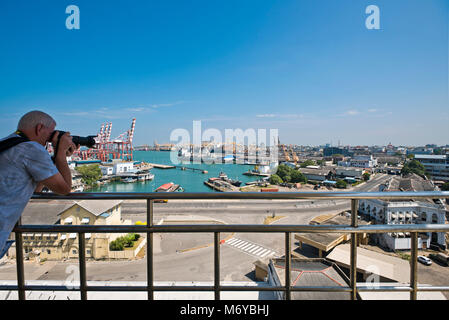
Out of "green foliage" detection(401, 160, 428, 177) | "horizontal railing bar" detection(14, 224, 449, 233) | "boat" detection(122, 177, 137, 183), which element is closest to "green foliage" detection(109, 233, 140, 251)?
"horizontal railing bar" detection(14, 224, 449, 233)

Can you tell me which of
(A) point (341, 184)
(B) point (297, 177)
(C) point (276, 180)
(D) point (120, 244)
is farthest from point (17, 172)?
(B) point (297, 177)

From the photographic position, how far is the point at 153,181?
115ft

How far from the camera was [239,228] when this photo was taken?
1.06m

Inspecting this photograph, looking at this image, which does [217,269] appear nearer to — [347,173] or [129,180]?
[129,180]

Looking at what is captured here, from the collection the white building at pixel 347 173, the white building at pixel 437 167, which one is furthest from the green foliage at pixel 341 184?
the white building at pixel 437 167

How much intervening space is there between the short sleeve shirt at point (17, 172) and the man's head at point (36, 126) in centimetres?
7

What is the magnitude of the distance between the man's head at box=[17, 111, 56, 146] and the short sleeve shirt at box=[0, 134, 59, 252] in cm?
7

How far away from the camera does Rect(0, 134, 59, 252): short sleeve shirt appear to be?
32.7 inches

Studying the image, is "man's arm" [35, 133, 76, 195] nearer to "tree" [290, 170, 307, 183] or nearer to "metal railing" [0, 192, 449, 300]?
"metal railing" [0, 192, 449, 300]

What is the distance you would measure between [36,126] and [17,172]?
0.71 ft

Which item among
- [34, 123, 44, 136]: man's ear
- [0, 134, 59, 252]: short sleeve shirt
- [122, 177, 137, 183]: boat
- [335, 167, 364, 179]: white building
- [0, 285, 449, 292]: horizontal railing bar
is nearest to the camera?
[0, 134, 59, 252]: short sleeve shirt

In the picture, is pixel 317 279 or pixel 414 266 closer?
A: pixel 414 266
